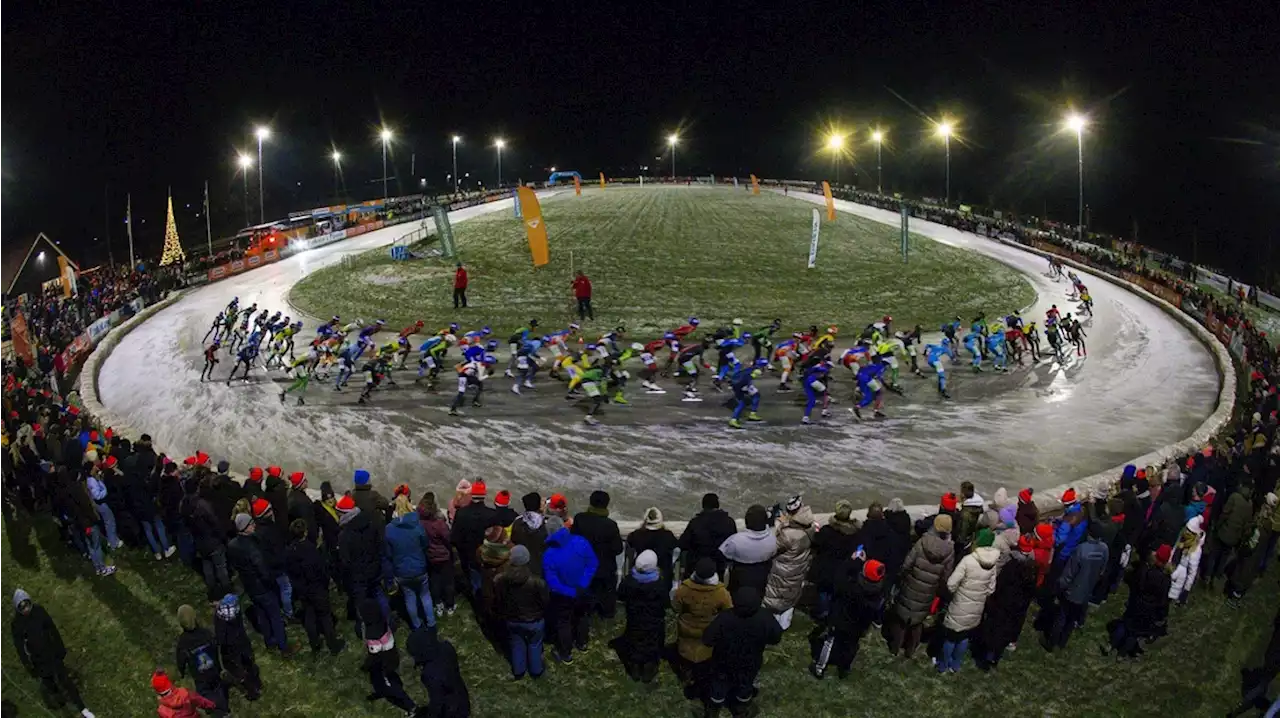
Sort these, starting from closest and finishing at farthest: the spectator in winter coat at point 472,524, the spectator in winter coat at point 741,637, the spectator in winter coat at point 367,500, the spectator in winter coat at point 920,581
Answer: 1. the spectator in winter coat at point 741,637
2. the spectator in winter coat at point 920,581
3. the spectator in winter coat at point 472,524
4. the spectator in winter coat at point 367,500

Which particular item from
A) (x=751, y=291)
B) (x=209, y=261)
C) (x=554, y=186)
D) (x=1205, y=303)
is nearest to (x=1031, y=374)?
(x=1205, y=303)

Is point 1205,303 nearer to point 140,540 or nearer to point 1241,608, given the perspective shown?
point 1241,608

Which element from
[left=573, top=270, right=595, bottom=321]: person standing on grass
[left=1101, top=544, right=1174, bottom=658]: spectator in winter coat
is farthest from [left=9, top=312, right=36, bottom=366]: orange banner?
[left=1101, top=544, right=1174, bottom=658]: spectator in winter coat

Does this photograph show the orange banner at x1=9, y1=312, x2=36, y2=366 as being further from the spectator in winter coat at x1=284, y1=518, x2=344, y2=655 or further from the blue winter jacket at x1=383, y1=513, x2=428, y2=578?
the blue winter jacket at x1=383, y1=513, x2=428, y2=578

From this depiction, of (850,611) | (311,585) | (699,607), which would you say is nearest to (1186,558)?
(850,611)

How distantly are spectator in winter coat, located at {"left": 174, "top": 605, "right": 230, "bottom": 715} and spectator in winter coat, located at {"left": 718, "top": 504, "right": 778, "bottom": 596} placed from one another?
15.3 ft

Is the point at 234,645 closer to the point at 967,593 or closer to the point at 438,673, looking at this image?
the point at 438,673

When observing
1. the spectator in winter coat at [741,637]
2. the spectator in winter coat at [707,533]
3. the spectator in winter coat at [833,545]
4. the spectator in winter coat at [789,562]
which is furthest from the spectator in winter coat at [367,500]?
the spectator in winter coat at [833,545]

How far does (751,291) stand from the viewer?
110 feet

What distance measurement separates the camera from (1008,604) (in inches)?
322

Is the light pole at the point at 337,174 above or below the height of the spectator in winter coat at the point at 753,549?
above

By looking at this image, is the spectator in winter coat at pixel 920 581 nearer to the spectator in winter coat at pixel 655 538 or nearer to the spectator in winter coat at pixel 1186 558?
the spectator in winter coat at pixel 655 538

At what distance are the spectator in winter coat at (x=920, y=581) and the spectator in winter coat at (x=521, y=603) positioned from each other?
3528mm

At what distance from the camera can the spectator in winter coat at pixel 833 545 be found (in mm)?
8508
